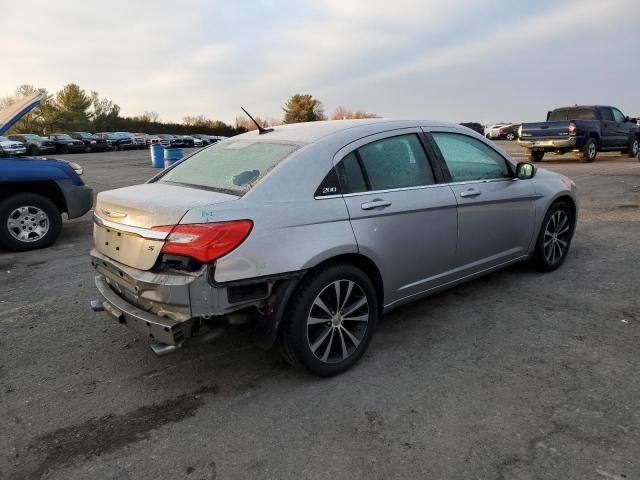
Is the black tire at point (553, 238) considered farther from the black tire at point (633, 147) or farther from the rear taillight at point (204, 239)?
the black tire at point (633, 147)

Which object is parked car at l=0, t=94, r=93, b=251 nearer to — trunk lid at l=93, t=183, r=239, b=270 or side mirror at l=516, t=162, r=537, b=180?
trunk lid at l=93, t=183, r=239, b=270

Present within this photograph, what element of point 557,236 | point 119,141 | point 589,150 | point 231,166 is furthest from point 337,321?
point 119,141

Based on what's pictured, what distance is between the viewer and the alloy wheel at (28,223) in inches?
247

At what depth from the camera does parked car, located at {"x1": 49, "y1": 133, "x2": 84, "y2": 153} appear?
118 ft

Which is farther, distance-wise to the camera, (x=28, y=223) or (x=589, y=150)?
(x=589, y=150)

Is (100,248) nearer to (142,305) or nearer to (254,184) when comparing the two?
(142,305)

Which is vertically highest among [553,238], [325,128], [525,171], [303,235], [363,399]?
[325,128]

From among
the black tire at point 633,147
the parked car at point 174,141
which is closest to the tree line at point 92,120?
the parked car at point 174,141

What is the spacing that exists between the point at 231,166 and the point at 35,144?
36341 mm

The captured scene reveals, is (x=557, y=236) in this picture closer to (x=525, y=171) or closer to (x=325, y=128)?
(x=525, y=171)

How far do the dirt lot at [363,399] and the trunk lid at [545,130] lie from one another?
12.9 meters

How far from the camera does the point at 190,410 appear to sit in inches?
108

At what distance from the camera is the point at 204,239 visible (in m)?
2.54

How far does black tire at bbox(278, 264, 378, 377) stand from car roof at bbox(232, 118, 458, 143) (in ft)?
3.08
